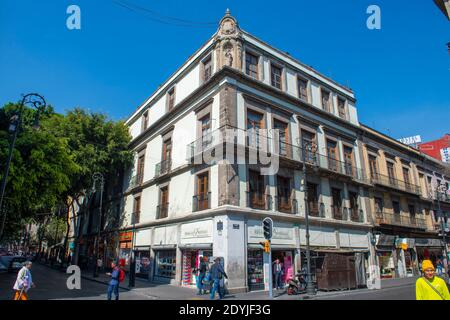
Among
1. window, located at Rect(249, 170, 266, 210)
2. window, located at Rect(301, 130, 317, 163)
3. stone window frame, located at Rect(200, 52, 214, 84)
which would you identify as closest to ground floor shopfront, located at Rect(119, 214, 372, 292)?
window, located at Rect(249, 170, 266, 210)

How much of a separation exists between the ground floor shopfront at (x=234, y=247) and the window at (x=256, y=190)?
2.99ft

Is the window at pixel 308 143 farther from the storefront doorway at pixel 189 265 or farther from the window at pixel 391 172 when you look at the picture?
the window at pixel 391 172

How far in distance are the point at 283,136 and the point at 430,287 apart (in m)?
15.5

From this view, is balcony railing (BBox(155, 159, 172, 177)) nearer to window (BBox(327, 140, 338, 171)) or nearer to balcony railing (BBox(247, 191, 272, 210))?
balcony railing (BBox(247, 191, 272, 210))

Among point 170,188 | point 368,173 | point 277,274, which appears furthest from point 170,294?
point 368,173

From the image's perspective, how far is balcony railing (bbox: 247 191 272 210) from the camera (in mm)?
16267

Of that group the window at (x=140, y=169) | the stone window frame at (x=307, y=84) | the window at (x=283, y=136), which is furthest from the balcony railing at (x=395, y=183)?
the window at (x=140, y=169)

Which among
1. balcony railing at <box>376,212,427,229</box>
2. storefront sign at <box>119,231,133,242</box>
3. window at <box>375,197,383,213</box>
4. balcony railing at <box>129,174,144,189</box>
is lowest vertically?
storefront sign at <box>119,231,133,242</box>

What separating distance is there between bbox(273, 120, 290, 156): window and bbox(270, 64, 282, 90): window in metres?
2.92

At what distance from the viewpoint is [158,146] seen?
2352cm

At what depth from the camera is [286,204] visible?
1817cm

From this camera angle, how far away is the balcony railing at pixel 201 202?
16.6 m

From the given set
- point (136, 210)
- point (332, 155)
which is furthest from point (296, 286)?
point (136, 210)

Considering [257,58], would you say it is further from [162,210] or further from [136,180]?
[136,180]
